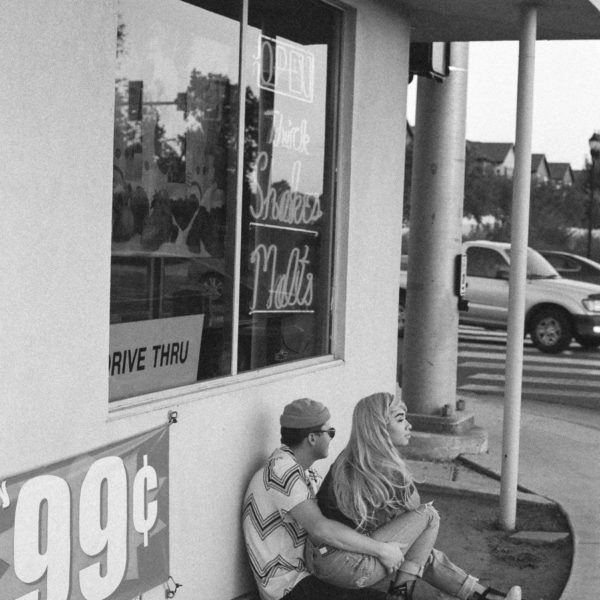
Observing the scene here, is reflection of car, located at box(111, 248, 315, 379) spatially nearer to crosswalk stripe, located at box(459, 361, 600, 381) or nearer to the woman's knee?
the woman's knee

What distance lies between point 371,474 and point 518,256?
2281 mm

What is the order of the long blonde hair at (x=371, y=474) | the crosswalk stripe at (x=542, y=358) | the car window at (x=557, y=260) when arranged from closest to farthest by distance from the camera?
the long blonde hair at (x=371, y=474), the crosswalk stripe at (x=542, y=358), the car window at (x=557, y=260)

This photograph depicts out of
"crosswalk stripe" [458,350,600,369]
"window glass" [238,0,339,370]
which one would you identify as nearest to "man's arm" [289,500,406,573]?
"window glass" [238,0,339,370]

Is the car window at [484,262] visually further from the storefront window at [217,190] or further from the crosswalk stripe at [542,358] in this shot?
the storefront window at [217,190]

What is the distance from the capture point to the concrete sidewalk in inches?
239

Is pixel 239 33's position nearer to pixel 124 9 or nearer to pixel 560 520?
pixel 124 9

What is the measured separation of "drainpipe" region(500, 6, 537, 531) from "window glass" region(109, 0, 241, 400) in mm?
2001

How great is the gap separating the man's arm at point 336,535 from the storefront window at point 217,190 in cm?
82

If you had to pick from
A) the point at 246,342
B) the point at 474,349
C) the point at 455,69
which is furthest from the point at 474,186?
the point at 246,342

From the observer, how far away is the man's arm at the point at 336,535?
15.4 ft

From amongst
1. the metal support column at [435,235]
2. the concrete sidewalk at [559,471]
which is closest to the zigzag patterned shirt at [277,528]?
the concrete sidewalk at [559,471]

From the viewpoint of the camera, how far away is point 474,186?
56031 mm

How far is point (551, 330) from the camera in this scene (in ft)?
55.3

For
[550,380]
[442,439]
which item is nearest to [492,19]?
[442,439]
